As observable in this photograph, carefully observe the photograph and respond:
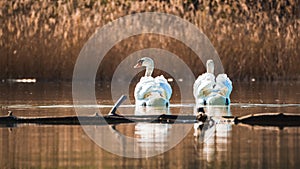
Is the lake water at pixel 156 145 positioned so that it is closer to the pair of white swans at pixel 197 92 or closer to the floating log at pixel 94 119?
the floating log at pixel 94 119

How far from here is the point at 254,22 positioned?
2294 cm

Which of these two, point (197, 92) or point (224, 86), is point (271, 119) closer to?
point (224, 86)

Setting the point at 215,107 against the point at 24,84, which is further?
the point at 24,84

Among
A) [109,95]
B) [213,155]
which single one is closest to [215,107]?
[109,95]

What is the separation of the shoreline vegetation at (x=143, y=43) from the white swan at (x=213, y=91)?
6.27 meters

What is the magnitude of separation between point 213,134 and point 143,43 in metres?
11.1

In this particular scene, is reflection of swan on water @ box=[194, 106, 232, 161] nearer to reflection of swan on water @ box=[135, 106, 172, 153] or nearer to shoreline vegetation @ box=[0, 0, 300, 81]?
reflection of swan on water @ box=[135, 106, 172, 153]

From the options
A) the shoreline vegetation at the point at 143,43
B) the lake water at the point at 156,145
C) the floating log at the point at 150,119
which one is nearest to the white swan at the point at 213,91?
the lake water at the point at 156,145

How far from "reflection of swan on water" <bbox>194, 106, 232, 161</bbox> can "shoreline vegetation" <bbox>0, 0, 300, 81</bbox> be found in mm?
8506

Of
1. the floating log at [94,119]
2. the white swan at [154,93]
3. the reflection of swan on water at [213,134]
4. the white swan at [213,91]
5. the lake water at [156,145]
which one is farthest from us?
the white swan at [213,91]

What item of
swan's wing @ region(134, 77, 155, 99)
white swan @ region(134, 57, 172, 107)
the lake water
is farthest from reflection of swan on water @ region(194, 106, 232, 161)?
swan's wing @ region(134, 77, 155, 99)

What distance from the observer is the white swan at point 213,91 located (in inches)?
607

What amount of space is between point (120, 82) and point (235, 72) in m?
2.19

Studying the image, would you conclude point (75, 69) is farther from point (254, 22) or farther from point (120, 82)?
point (254, 22)
